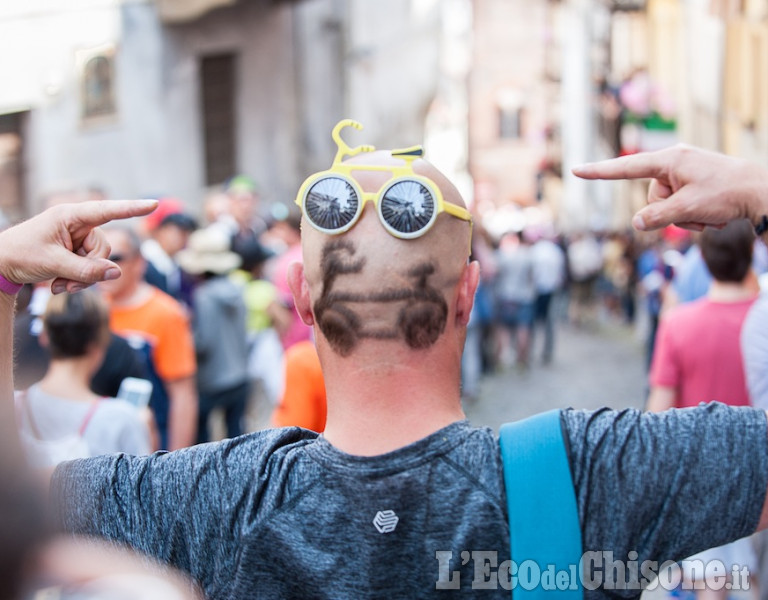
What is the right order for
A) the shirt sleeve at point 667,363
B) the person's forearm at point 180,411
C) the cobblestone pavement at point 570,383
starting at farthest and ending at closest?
the cobblestone pavement at point 570,383 < the person's forearm at point 180,411 < the shirt sleeve at point 667,363

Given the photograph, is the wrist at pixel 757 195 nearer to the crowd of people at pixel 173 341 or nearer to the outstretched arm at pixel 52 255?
the outstretched arm at pixel 52 255

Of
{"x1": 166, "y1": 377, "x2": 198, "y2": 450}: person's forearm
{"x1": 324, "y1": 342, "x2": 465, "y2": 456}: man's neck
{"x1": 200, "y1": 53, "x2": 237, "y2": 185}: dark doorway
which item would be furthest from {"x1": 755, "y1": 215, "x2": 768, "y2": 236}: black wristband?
{"x1": 200, "y1": 53, "x2": 237, "y2": 185}: dark doorway

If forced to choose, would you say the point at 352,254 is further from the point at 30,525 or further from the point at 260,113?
the point at 260,113

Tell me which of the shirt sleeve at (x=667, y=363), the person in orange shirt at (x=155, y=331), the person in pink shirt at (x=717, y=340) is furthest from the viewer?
the person in orange shirt at (x=155, y=331)

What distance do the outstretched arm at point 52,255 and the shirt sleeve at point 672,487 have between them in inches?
33.2

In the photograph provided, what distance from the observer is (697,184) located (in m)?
1.86

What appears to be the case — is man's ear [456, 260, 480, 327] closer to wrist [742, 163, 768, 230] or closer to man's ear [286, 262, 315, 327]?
man's ear [286, 262, 315, 327]

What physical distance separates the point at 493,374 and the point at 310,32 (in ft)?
25.6

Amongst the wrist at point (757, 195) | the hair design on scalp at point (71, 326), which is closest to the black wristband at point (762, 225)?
the wrist at point (757, 195)

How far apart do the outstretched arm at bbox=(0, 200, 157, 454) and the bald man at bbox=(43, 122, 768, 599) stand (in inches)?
10.0

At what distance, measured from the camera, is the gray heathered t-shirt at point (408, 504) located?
1722 mm

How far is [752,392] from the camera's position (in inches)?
139

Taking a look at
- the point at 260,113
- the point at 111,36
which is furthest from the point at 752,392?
the point at 260,113

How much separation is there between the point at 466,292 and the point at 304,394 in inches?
78.9
